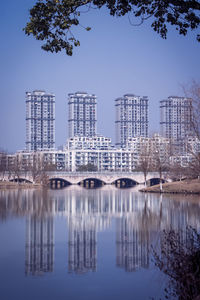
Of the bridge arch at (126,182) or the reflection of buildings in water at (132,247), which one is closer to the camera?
the reflection of buildings in water at (132,247)

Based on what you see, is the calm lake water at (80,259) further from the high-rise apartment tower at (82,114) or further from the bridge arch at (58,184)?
the high-rise apartment tower at (82,114)

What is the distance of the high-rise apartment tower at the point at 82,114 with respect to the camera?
18800cm

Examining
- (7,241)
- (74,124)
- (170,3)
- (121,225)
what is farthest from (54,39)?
(74,124)

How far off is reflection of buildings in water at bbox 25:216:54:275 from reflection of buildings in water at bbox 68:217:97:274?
0.60 metres

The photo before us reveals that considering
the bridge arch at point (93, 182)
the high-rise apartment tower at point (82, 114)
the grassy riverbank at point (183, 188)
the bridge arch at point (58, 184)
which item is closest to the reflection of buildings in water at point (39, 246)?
the grassy riverbank at point (183, 188)

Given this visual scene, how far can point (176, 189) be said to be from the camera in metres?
51.2

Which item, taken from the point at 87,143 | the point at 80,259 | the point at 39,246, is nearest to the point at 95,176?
the point at 87,143

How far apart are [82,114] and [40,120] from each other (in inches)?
684

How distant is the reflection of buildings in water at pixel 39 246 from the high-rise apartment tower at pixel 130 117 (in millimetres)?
172764

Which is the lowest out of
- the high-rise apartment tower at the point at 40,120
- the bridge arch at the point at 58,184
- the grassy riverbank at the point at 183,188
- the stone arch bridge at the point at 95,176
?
the grassy riverbank at the point at 183,188

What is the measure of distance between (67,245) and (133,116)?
182338 mm

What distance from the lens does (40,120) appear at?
184500 mm

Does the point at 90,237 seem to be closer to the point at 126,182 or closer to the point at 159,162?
the point at 159,162

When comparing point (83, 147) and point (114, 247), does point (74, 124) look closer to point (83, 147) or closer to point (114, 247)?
point (83, 147)
